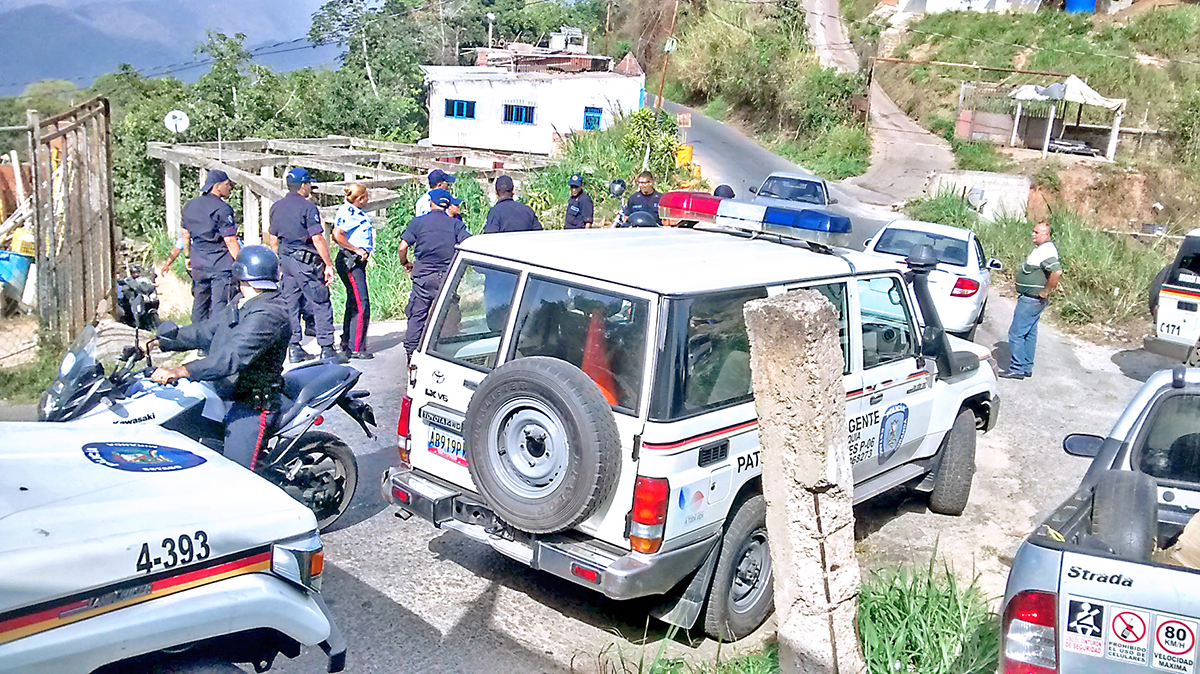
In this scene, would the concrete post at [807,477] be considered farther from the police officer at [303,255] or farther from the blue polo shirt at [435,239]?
the police officer at [303,255]

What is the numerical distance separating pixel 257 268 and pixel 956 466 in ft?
15.8

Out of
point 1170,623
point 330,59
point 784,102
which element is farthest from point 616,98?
point 1170,623

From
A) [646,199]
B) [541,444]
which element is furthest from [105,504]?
[646,199]

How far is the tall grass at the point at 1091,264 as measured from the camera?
13922 millimetres

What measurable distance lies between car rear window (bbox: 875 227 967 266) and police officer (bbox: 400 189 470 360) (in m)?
6.15

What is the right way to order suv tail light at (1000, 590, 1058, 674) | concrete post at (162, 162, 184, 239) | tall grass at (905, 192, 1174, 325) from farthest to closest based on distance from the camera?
concrete post at (162, 162, 184, 239) < tall grass at (905, 192, 1174, 325) < suv tail light at (1000, 590, 1058, 674)

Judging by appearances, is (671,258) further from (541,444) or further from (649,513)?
(649,513)

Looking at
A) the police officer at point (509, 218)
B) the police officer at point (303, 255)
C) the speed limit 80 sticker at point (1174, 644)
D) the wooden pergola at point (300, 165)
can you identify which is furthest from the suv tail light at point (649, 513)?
the wooden pergola at point (300, 165)

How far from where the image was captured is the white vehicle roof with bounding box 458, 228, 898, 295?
451cm

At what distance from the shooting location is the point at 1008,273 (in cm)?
1636

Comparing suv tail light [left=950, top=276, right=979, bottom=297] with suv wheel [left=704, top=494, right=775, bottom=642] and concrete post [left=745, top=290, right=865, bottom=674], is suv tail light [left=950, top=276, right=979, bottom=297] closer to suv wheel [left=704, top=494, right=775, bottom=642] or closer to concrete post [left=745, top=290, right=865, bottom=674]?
suv wheel [left=704, top=494, right=775, bottom=642]

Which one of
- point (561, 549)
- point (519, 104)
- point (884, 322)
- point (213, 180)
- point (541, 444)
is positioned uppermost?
point (519, 104)

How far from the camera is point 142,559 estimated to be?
2672 mm

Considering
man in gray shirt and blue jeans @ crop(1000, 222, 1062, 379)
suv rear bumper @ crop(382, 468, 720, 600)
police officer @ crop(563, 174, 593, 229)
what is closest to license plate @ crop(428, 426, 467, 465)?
suv rear bumper @ crop(382, 468, 720, 600)
